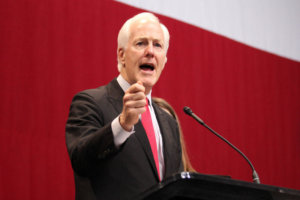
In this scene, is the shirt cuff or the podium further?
the shirt cuff

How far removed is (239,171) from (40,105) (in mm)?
1939

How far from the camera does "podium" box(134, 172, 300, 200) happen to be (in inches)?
41.1

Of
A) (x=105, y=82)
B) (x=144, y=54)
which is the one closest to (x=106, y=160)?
(x=144, y=54)

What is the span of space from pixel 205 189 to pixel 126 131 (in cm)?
38

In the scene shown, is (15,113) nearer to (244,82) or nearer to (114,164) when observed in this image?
(114,164)

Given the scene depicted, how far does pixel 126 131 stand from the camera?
137cm

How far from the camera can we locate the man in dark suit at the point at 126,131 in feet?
→ 4.53

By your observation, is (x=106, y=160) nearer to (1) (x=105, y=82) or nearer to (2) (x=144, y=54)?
(2) (x=144, y=54)

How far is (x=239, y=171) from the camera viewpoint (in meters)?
3.72

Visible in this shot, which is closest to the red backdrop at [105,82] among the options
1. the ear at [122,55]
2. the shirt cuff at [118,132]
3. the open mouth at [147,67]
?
the ear at [122,55]

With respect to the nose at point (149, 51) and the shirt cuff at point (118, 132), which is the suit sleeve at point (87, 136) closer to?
the shirt cuff at point (118, 132)

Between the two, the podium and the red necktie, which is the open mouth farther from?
the podium

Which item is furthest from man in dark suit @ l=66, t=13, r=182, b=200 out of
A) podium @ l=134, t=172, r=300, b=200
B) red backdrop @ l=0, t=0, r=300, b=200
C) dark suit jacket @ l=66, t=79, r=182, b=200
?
red backdrop @ l=0, t=0, r=300, b=200

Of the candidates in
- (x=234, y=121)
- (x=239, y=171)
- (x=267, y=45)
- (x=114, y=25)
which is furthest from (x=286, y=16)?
(x=114, y=25)
